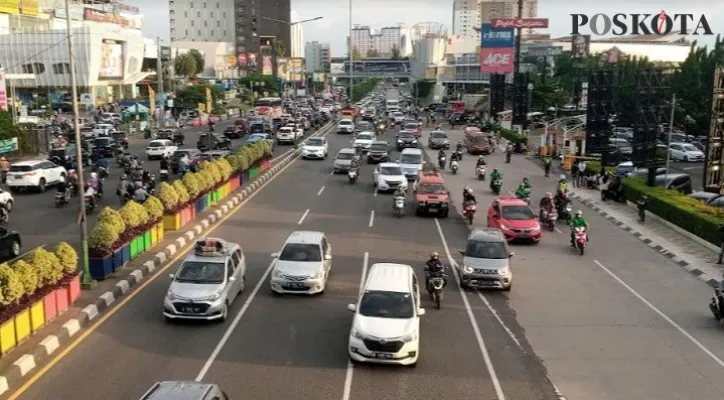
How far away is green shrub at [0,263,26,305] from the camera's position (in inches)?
527

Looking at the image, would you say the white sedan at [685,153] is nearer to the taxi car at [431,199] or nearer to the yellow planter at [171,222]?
the taxi car at [431,199]

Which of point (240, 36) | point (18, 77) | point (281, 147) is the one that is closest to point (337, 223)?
point (281, 147)

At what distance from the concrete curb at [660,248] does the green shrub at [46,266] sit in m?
15.7

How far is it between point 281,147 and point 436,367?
4678cm

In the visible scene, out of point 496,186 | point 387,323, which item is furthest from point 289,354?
point 496,186

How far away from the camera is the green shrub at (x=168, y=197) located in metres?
24.0

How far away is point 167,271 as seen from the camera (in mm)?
19953

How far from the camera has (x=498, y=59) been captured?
233ft

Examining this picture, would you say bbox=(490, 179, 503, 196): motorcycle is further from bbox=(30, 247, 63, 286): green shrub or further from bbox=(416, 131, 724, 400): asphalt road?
bbox=(30, 247, 63, 286): green shrub

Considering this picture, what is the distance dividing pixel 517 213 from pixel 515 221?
56cm

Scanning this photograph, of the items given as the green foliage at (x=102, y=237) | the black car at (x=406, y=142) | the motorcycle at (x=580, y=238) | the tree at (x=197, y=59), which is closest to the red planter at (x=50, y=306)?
the green foliage at (x=102, y=237)

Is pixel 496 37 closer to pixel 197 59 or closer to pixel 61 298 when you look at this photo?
pixel 61 298

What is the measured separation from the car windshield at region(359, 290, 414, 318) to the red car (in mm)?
10835

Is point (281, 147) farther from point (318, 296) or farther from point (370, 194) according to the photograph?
point (318, 296)
